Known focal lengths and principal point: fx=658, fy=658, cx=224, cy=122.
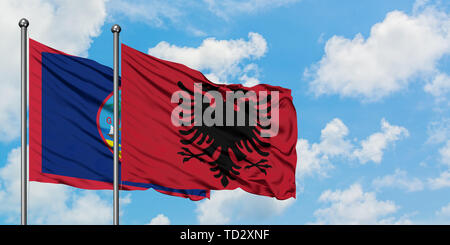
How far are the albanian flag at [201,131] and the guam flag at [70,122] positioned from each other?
0.67m

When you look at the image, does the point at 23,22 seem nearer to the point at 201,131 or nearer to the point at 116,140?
the point at 116,140

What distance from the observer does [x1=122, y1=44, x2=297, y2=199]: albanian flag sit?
14.7 m

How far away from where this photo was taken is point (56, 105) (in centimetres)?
1491

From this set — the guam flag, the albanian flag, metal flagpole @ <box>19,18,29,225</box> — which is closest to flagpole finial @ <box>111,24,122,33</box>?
the albanian flag

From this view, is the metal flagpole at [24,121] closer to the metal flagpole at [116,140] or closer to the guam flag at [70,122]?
the guam flag at [70,122]

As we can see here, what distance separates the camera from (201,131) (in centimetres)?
1574

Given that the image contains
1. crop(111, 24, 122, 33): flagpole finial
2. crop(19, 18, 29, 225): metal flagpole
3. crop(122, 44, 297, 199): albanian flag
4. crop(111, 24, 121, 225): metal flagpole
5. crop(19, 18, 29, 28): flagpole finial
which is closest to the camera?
crop(111, 24, 121, 225): metal flagpole

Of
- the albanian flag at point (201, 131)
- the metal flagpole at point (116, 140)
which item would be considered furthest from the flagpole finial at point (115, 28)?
the albanian flag at point (201, 131)

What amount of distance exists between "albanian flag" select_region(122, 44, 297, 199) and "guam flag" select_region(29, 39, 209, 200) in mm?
672

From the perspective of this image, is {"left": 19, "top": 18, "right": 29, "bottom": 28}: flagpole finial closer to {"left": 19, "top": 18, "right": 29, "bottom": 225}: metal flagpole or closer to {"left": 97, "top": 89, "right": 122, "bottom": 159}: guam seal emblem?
{"left": 19, "top": 18, "right": 29, "bottom": 225}: metal flagpole

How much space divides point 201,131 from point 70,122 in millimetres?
3057

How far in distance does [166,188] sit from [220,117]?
2340 mm

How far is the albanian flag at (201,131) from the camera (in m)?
14.7

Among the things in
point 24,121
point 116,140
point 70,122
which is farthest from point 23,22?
point 116,140
